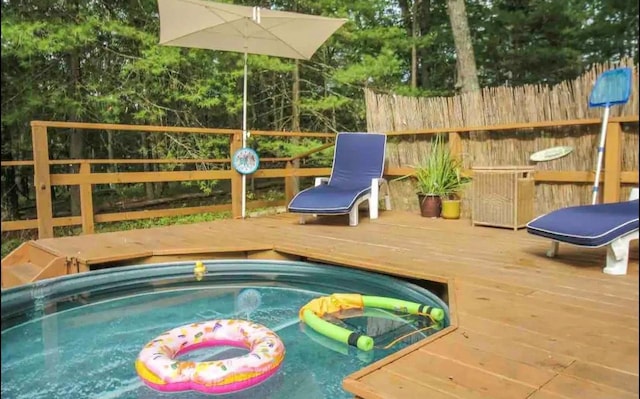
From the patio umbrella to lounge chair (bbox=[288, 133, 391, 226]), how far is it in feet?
3.18

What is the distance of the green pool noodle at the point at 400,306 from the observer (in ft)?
8.77

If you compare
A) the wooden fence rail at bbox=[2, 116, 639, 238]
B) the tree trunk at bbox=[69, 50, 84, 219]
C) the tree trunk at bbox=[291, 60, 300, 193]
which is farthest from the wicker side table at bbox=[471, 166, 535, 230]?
the tree trunk at bbox=[291, 60, 300, 193]

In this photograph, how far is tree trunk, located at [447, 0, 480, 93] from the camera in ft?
5.26

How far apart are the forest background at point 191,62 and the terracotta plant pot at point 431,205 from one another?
3.49 ft

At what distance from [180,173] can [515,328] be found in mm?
3920

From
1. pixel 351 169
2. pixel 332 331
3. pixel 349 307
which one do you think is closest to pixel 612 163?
pixel 332 331

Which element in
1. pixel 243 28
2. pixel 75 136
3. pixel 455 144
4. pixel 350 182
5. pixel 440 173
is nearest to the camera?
pixel 75 136

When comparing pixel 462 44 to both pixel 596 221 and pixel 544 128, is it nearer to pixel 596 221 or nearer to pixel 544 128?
pixel 544 128

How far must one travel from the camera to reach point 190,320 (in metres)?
2.86

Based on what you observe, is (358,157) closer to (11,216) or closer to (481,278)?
(481,278)

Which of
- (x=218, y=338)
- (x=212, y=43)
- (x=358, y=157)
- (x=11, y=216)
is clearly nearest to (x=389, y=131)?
(x=358, y=157)

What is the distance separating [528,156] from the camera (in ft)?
4.39

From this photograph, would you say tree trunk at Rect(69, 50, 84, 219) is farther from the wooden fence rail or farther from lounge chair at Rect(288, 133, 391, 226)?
lounge chair at Rect(288, 133, 391, 226)

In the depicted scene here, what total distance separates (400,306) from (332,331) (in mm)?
531
